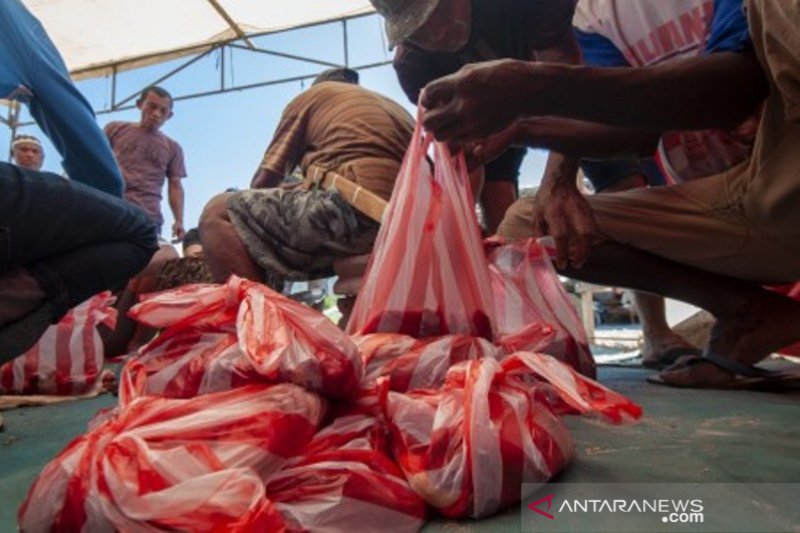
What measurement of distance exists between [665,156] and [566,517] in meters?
1.18

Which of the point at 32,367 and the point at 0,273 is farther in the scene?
the point at 32,367

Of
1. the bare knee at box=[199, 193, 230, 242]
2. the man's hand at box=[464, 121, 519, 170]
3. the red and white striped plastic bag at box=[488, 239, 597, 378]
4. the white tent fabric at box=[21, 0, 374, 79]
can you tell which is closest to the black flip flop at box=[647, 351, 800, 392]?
the red and white striped plastic bag at box=[488, 239, 597, 378]

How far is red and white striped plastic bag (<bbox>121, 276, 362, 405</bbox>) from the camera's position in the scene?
1.89 ft

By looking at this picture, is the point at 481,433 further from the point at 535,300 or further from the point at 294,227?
the point at 294,227

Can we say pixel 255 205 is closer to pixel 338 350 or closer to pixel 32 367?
pixel 32 367

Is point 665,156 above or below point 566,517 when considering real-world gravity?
above

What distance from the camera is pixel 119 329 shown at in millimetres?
2273

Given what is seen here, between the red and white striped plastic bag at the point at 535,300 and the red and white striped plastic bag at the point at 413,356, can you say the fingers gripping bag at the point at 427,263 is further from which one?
the red and white striped plastic bag at the point at 535,300

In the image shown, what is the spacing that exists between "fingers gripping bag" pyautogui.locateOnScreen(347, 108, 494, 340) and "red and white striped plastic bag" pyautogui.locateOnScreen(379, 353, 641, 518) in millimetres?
218

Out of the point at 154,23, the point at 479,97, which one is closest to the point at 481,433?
the point at 479,97

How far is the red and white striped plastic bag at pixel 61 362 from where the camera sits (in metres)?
1.44

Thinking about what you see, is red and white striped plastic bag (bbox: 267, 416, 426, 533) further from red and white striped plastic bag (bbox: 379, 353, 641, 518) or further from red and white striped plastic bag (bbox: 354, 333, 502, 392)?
red and white striped plastic bag (bbox: 354, 333, 502, 392)

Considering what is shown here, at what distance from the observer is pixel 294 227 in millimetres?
1400

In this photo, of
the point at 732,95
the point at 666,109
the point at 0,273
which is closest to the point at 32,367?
the point at 0,273
